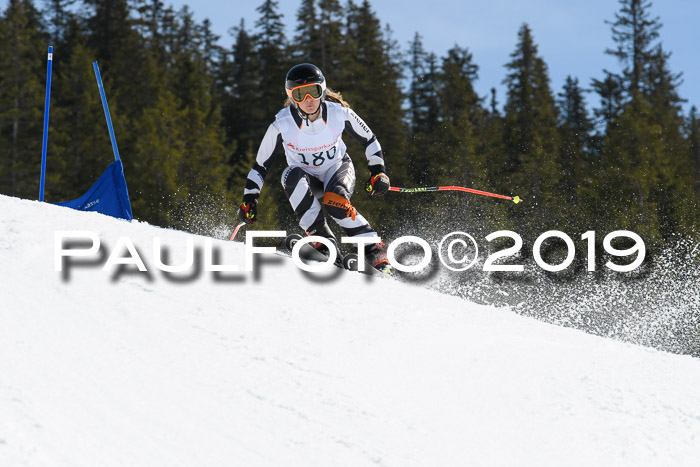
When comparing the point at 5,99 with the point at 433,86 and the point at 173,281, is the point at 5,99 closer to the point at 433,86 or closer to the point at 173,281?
the point at 433,86

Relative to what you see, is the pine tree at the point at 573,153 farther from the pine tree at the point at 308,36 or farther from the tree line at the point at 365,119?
the pine tree at the point at 308,36

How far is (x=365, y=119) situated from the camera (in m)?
34.2

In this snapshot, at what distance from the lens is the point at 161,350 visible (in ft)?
9.59

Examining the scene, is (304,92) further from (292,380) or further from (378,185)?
(292,380)

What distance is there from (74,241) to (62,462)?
234 cm

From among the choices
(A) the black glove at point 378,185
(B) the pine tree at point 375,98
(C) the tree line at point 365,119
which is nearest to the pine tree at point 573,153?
(C) the tree line at point 365,119

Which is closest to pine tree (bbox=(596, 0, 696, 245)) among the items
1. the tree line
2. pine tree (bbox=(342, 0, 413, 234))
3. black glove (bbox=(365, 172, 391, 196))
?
the tree line

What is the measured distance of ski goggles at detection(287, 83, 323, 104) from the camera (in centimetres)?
557

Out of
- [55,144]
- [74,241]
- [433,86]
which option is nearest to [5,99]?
[55,144]

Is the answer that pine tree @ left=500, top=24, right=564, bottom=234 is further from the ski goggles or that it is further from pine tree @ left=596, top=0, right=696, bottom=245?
the ski goggles

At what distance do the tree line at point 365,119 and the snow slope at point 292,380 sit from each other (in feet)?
69.7

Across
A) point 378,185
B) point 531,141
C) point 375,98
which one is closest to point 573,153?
point 531,141

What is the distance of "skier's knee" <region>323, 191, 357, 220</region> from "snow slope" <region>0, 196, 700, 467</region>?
1.54 m

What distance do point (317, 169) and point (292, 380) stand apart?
3.24 metres
